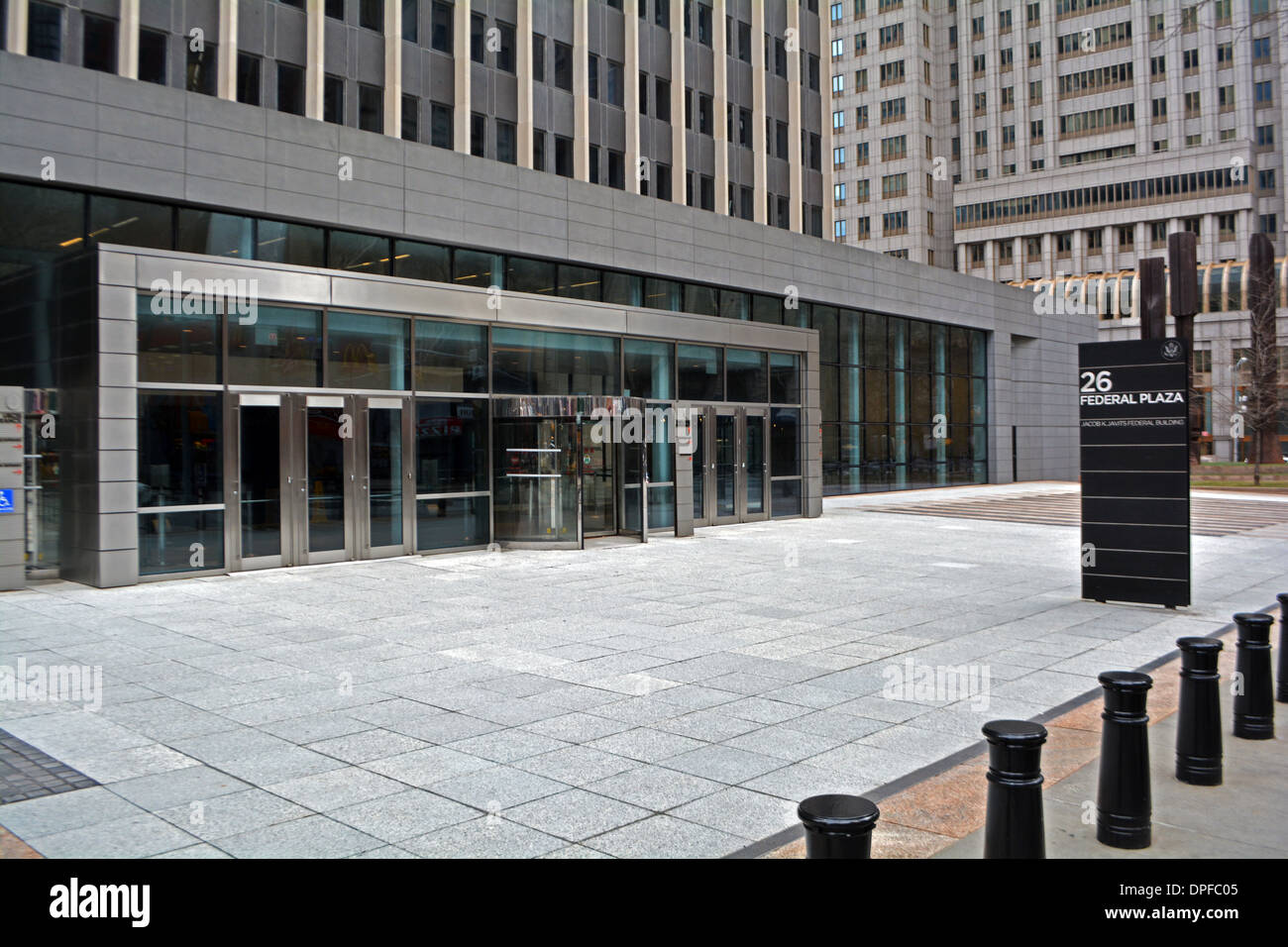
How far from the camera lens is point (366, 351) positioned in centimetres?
1659

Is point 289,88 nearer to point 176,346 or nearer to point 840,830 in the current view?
point 176,346

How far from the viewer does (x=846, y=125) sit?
95688 mm

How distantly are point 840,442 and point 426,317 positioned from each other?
21.2 metres

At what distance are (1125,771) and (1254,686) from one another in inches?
94.7

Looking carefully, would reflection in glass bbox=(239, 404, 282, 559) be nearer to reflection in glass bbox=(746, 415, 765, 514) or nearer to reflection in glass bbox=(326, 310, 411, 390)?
reflection in glass bbox=(326, 310, 411, 390)

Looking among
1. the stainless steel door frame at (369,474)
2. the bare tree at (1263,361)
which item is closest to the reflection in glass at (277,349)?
the stainless steel door frame at (369,474)

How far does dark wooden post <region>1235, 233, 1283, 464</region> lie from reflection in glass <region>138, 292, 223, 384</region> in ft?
159

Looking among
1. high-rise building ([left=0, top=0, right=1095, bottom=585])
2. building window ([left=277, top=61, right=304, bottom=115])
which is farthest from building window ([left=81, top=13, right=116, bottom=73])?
building window ([left=277, top=61, right=304, bottom=115])

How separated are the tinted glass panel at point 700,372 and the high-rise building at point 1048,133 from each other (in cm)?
6732

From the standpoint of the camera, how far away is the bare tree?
50.8 metres

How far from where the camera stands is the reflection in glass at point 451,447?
17.2 m

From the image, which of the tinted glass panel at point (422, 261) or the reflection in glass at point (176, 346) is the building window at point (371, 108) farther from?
the reflection in glass at point (176, 346)
